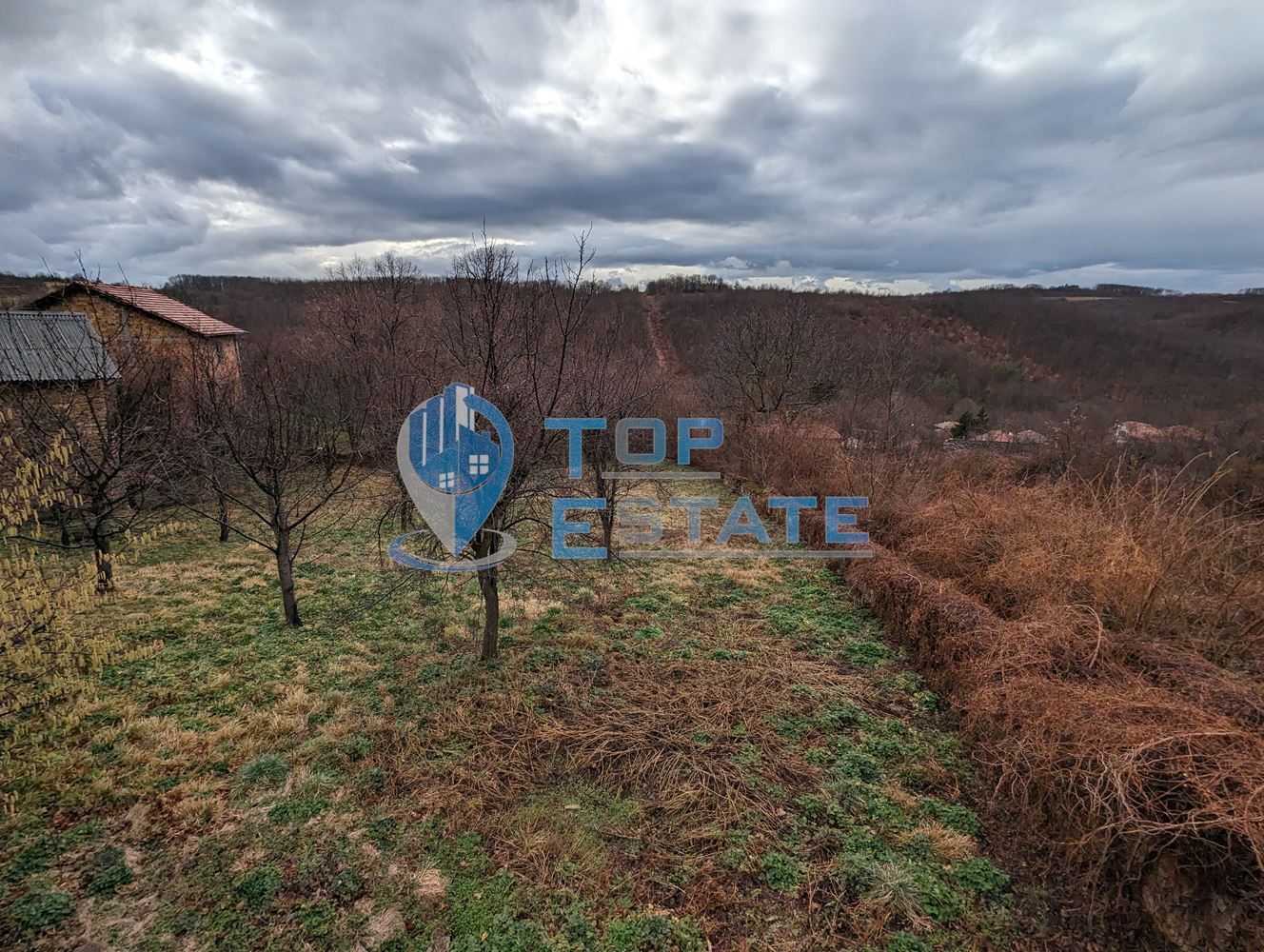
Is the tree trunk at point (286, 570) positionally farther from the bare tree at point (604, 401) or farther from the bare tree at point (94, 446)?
the bare tree at point (604, 401)

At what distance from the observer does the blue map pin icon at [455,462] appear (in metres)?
4.91

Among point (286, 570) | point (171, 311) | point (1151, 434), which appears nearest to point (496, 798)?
point (286, 570)

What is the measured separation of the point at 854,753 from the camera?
14.9ft

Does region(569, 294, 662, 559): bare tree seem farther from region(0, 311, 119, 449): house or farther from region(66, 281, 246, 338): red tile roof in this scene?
region(66, 281, 246, 338): red tile roof

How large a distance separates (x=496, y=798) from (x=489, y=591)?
2.05 metres

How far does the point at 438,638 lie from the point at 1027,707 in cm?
582

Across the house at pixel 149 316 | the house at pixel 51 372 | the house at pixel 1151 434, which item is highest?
the house at pixel 149 316

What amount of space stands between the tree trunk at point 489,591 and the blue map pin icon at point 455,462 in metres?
0.15

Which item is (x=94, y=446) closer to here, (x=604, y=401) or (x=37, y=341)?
(x=604, y=401)

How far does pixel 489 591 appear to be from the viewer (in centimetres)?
557

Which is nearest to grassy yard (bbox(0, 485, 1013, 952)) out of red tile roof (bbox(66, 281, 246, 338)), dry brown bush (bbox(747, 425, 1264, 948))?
dry brown bush (bbox(747, 425, 1264, 948))

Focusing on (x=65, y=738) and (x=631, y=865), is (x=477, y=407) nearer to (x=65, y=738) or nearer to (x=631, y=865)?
(x=631, y=865)

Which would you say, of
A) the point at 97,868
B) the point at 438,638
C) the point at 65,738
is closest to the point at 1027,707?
the point at 438,638

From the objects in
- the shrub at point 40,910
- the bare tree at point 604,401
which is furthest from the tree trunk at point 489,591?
the shrub at point 40,910
